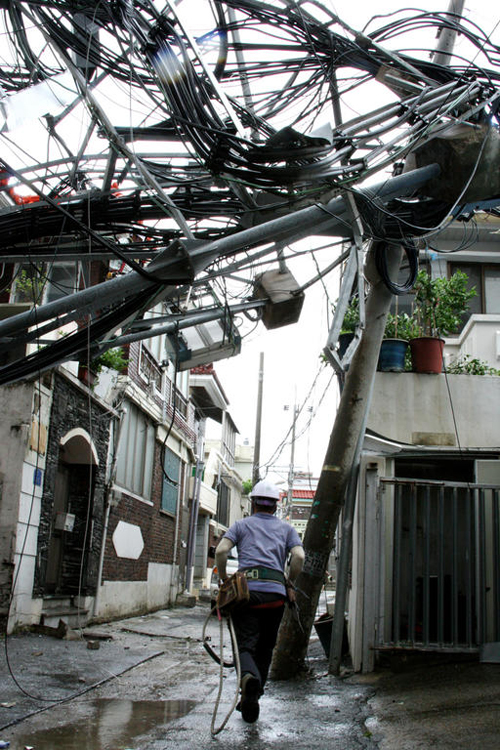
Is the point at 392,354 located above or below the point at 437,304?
below

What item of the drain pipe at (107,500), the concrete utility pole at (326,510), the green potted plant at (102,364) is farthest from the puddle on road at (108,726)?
the drain pipe at (107,500)

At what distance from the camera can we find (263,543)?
520 cm

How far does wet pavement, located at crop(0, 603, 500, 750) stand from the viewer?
166 inches

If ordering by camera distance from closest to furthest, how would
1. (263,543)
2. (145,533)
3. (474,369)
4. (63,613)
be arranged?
(263,543)
(474,369)
(63,613)
(145,533)

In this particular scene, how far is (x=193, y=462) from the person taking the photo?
2358 centimetres

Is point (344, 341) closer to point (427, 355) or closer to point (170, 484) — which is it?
point (427, 355)

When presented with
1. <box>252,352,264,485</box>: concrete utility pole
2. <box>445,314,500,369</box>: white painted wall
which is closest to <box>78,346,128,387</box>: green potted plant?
<box>445,314,500,369</box>: white painted wall

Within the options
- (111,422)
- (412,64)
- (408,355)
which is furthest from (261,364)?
(412,64)

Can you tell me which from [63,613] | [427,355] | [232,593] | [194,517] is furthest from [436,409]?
[194,517]

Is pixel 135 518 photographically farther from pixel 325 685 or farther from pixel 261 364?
pixel 261 364

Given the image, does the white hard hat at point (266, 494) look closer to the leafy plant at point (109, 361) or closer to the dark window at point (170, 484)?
the leafy plant at point (109, 361)

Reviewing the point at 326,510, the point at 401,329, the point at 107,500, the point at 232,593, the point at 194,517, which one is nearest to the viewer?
the point at 232,593

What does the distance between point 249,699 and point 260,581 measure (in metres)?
0.79

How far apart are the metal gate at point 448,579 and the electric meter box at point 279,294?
2128mm
